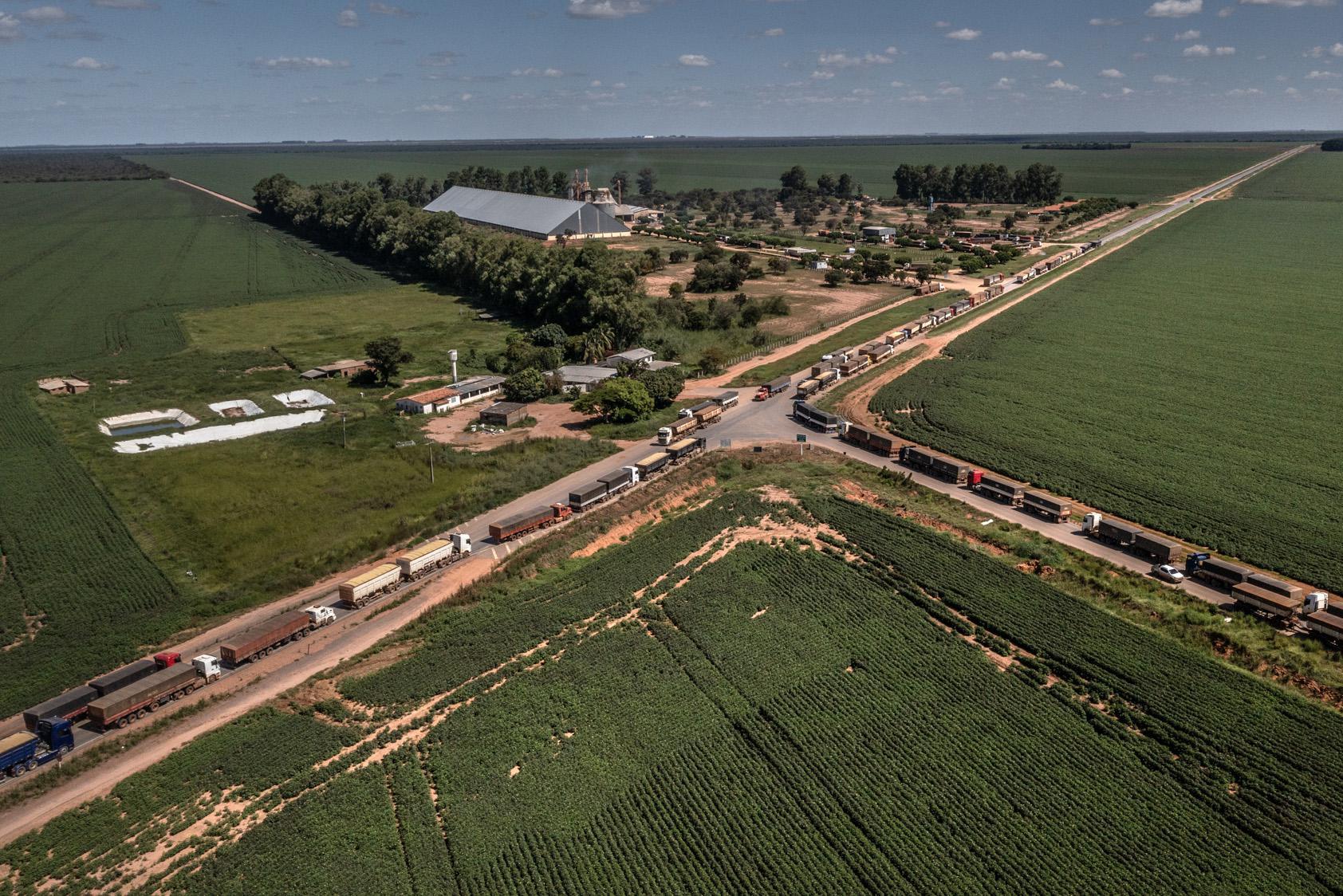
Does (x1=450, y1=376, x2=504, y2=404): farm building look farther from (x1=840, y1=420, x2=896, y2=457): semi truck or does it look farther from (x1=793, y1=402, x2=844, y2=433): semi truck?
(x1=840, y1=420, x2=896, y2=457): semi truck

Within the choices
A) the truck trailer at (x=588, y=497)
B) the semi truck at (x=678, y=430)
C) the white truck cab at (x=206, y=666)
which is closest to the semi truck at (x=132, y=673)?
the white truck cab at (x=206, y=666)

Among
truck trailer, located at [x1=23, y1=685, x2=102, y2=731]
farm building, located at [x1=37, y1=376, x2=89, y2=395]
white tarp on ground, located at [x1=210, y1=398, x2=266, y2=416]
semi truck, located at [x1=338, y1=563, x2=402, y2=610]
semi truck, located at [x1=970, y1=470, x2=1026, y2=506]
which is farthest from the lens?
farm building, located at [x1=37, y1=376, x2=89, y2=395]

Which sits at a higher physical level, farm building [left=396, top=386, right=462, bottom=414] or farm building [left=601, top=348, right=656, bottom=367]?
farm building [left=601, top=348, right=656, bottom=367]

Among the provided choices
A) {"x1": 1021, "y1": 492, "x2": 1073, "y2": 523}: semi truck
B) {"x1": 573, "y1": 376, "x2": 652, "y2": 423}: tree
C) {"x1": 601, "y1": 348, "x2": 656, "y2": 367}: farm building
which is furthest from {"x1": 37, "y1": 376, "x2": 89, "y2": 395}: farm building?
{"x1": 1021, "y1": 492, "x2": 1073, "y2": 523}: semi truck

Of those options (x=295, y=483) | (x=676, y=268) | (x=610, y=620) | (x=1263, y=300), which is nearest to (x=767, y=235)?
(x=676, y=268)

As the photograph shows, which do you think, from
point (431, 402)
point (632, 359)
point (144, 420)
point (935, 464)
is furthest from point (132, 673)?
point (632, 359)

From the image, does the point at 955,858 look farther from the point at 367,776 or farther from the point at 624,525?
the point at 624,525

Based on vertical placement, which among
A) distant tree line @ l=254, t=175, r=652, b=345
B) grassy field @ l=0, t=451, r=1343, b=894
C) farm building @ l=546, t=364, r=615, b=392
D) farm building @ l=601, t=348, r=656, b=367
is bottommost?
grassy field @ l=0, t=451, r=1343, b=894

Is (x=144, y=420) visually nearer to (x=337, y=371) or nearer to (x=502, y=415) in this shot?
(x=337, y=371)
